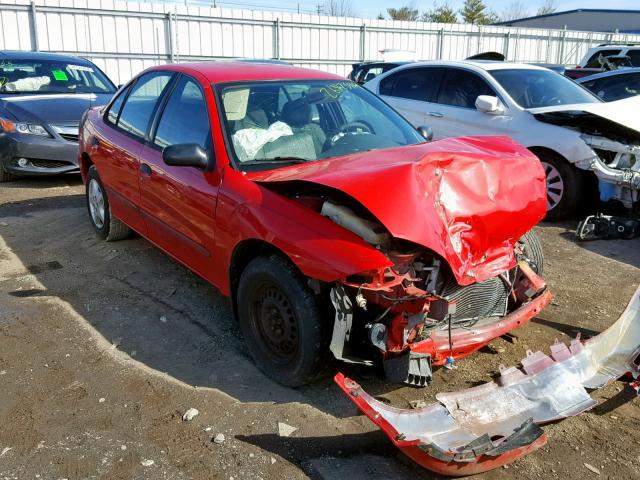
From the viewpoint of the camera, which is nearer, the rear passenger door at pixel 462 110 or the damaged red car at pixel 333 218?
the damaged red car at pixel 333 218

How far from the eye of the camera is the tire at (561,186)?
20.9 feet

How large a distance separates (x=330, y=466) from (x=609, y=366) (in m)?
1.57

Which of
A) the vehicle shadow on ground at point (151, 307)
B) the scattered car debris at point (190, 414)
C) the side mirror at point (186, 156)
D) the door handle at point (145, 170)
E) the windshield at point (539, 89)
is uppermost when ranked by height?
the windshield at point (539, 89)

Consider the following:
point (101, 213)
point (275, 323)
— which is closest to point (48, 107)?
point (101, 213)

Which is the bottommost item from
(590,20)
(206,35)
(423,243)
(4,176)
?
(4,176)

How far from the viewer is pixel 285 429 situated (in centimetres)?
290

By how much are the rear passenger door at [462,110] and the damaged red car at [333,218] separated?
10.00 ft

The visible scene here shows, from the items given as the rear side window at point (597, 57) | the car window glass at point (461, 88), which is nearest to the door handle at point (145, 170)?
the car window glass at point (461, 88)

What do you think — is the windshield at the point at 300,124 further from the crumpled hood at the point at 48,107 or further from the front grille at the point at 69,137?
the crumpled hood at the point at 48,107

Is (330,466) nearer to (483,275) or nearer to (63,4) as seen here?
(483,275)

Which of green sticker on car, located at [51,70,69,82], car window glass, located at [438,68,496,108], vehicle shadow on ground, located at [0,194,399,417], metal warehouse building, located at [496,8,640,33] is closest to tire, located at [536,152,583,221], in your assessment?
car window glass, located at [438,68,496,108]

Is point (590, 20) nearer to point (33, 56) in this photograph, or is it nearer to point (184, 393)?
point (33, 56)

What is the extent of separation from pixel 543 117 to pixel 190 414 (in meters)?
5.31

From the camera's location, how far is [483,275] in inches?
114
